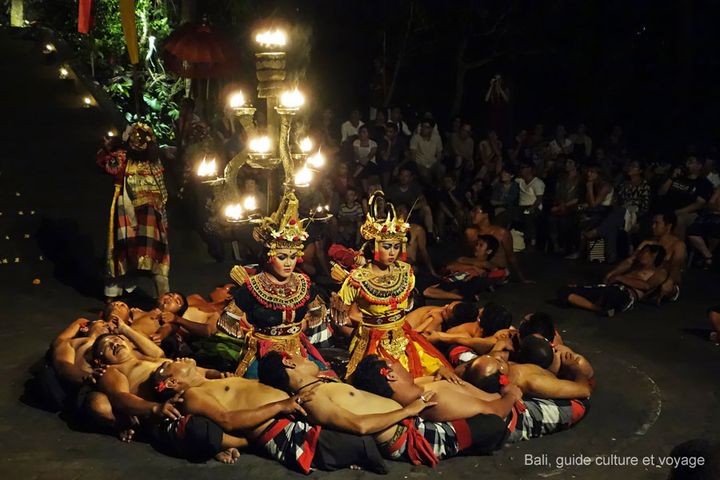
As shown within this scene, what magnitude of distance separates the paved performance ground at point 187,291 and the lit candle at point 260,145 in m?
1.98

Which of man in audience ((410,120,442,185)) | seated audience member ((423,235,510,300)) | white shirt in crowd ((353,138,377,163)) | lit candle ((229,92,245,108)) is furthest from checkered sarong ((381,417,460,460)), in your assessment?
man in audience ((410,120,442,185))

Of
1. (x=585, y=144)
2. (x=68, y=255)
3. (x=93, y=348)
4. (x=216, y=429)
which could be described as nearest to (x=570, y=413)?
(x=216, y=429)

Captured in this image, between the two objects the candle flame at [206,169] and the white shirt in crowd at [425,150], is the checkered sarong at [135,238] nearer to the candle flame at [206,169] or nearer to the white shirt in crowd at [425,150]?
the candle flame at [206,169]

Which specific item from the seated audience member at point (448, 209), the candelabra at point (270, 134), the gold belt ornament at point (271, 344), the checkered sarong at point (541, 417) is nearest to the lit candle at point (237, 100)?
the candelabra at point (270, 134)

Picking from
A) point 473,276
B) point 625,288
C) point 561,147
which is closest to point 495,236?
point 473,276

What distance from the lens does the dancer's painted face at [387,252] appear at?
6469 millimetres

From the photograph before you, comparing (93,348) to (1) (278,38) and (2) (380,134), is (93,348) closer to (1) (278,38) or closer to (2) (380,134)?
(1) (278,38)

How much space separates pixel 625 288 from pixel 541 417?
3427 millimetres

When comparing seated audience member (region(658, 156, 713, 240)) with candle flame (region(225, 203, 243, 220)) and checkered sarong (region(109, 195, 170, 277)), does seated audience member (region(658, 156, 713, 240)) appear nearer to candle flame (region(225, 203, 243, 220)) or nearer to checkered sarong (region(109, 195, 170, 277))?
checkered sarong (region(109, 195, 170, 277))

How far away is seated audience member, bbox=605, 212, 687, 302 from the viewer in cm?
938

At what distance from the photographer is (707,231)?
1099cm

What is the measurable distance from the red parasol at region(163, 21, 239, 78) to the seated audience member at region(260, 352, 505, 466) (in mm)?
7256

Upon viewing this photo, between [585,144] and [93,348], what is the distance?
32.2 ft

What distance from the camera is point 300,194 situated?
35.8 ft
